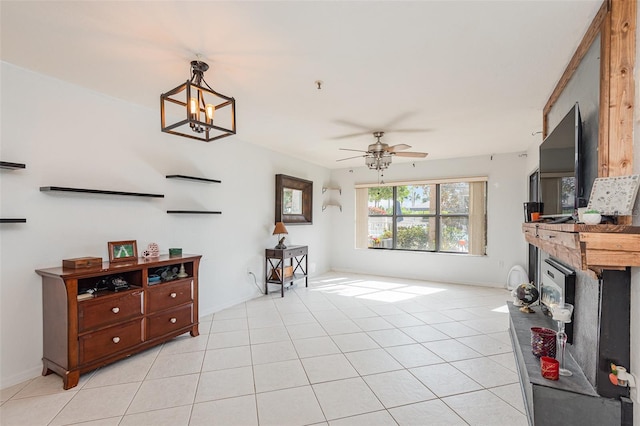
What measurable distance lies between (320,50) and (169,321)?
2.82 m

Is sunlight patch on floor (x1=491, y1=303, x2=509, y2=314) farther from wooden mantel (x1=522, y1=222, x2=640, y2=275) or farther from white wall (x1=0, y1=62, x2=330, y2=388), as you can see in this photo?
white wall (x1=0, y1=62, x2=330, y2=388)

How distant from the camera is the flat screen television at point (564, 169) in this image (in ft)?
6.10

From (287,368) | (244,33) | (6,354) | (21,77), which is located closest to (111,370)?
(6,354)

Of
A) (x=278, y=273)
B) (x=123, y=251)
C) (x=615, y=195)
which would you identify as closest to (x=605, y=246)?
(x=615, y=195)

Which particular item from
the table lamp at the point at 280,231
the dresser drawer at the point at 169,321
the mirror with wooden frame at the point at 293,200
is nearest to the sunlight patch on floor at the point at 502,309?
the table lamp at the point at 280,231

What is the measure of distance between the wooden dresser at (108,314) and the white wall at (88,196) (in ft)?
0.62

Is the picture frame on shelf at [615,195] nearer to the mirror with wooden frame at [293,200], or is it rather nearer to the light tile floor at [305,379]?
the light tile floor at [305,379]

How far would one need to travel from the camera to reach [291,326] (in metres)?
3.59

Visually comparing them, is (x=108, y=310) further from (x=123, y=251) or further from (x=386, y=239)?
(x=386, y=239)

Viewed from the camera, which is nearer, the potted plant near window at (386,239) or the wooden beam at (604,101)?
the wooden beam at (604,101)

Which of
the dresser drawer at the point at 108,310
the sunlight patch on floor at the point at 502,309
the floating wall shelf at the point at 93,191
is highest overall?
the floating wall shelf at the point at 93,191

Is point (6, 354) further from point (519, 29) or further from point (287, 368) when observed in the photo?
point (519, 29)

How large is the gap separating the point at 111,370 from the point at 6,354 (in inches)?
28.8

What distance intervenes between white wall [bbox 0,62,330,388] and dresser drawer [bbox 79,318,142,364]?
19.7 inches
